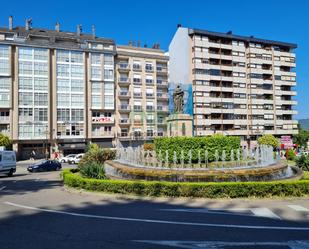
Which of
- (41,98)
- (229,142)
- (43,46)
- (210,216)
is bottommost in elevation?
(210,216)

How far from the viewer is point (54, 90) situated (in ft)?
181

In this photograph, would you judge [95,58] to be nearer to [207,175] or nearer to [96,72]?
[96,72]

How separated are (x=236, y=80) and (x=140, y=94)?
21.5m

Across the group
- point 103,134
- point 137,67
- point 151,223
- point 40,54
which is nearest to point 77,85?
point 40,54

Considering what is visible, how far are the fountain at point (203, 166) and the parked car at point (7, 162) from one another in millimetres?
9587

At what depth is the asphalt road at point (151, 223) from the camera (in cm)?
692

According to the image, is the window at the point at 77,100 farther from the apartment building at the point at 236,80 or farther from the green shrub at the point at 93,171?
the green shrub at the point at 93,171

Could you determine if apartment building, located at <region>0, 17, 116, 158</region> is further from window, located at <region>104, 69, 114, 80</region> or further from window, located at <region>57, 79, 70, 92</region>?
window, located at <region>57, 79, 70, 92</region>

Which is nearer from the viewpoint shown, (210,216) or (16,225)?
(16,225)

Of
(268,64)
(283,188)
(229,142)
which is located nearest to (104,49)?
(268,64)

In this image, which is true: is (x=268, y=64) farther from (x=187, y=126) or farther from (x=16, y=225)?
(x=16, y=225)

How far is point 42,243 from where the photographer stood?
685cm

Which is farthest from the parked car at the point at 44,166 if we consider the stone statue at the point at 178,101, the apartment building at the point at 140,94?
the apartment building at the point at 140,94

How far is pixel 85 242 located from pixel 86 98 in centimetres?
5266
